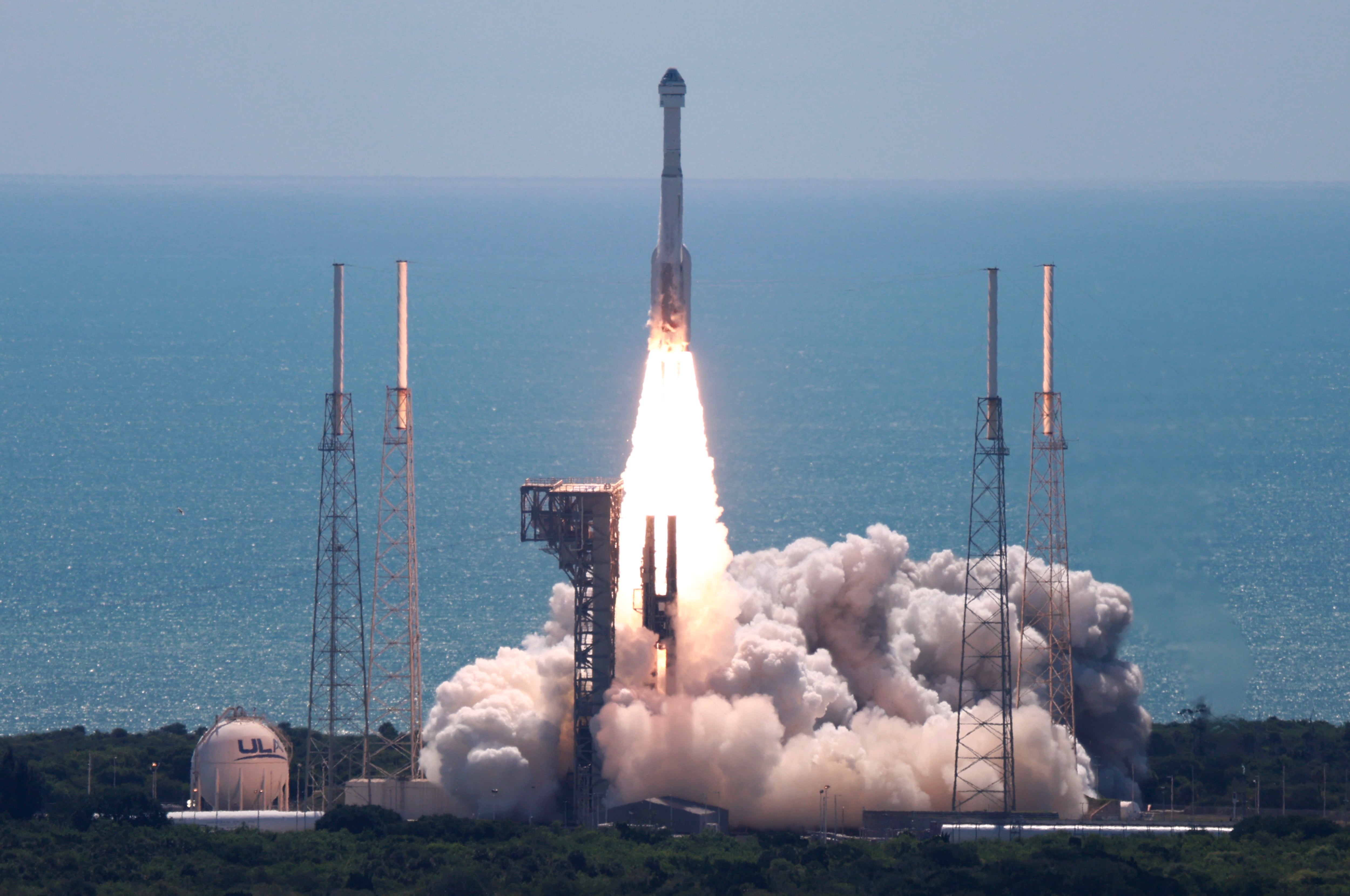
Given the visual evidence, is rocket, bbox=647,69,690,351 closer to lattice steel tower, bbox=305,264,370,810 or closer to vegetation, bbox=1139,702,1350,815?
lattice steel tower, bbox=305,264,370,810

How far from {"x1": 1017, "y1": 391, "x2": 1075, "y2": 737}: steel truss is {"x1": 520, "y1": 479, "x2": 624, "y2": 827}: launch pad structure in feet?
38.2

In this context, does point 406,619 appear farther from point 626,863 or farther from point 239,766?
point 626,863

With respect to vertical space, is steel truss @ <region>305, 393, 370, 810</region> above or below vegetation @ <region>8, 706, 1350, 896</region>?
above

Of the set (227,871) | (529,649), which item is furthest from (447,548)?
(227,871)

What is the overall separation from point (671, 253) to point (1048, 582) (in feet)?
45.4

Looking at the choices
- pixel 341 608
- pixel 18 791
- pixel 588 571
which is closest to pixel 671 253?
pixel 588 571

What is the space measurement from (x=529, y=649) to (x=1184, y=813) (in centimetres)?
1975

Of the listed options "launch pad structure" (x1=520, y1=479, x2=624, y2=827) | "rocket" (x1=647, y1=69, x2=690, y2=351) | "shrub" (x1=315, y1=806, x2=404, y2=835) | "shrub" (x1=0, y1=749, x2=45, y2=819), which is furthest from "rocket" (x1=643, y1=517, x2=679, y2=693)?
"shrub" (x1=0, y1=749, x2=45, y2=819)

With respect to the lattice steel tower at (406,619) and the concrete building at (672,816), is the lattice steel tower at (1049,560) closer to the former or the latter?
the concrete building at (672,816)

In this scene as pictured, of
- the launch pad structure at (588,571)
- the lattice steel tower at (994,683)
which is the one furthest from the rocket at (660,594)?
the lattice steel tower at (994,683)

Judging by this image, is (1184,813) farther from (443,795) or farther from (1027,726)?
(443,795)

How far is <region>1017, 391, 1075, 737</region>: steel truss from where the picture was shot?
67.7m

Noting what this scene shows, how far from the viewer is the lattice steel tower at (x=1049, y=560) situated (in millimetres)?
67625

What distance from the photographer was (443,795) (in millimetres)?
68188
